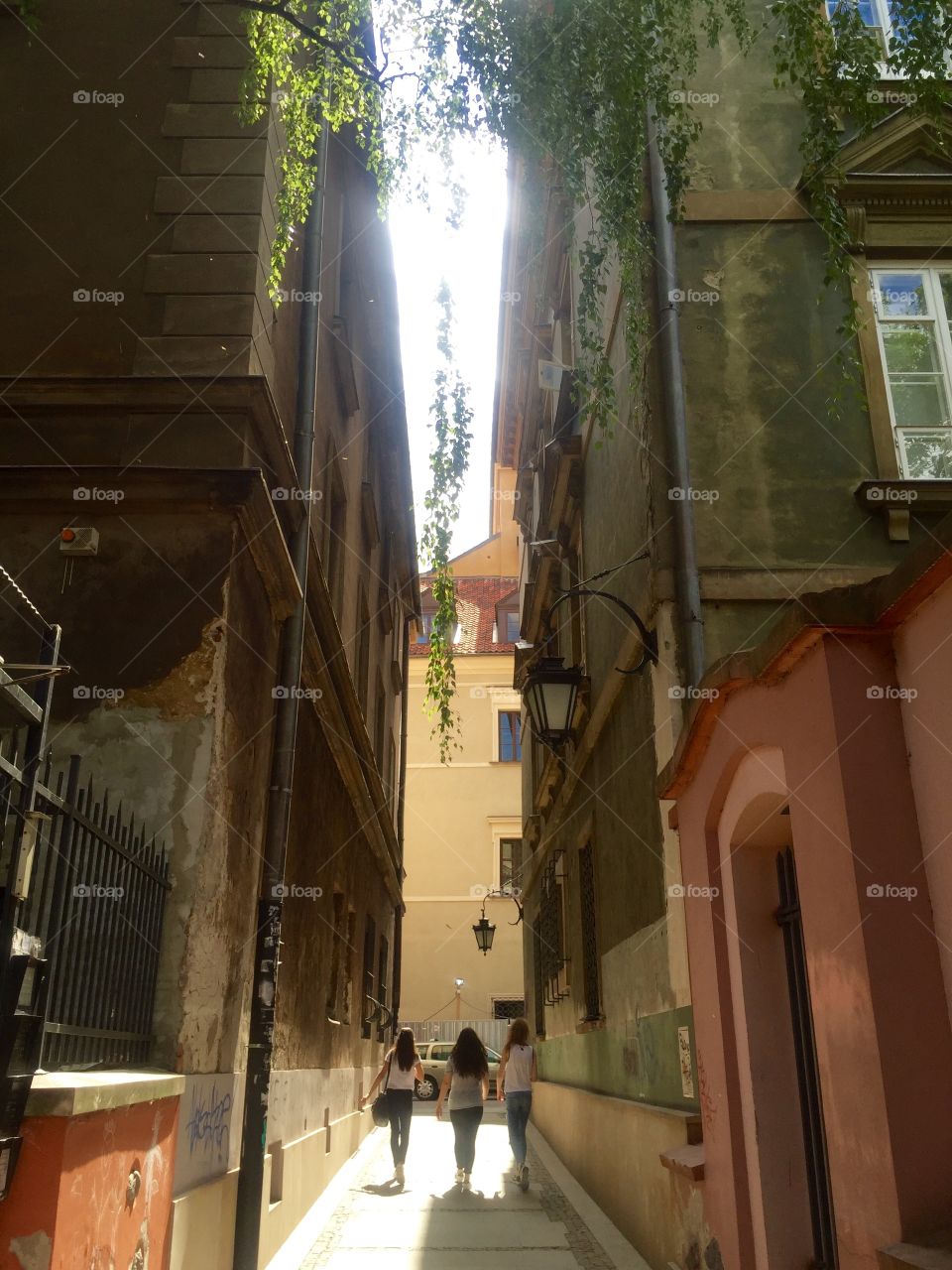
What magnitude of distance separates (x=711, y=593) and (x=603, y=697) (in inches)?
108

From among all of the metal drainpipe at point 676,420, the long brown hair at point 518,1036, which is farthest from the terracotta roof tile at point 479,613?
the metal drainpipe at point 676,420

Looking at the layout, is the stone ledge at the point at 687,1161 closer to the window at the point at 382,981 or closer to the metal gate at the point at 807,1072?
the metal gate at the point at 807,1072

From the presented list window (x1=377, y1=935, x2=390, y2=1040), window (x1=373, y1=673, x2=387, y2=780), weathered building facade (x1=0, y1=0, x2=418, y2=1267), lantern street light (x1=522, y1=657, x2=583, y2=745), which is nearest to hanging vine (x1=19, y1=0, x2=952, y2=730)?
weathered building facade (x1=0, y1=0, x2=418, y2=1267)

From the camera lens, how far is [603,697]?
9.95m

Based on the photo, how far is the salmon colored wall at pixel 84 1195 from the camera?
3.41 m

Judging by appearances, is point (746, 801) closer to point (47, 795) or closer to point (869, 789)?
point (869, 789)

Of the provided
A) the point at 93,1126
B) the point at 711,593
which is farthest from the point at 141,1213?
the point at 711,593

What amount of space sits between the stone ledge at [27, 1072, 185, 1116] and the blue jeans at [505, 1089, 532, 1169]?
702cm

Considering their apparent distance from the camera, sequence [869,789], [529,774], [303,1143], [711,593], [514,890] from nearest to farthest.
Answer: [869,789]
[711,593]
[303,1143]
[529,774]
[514,890]

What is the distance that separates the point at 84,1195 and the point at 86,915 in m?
1.05

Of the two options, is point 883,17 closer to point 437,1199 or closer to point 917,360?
point 917,360

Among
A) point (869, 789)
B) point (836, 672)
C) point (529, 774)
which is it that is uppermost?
point (529, 774)

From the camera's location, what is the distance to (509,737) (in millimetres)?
33812

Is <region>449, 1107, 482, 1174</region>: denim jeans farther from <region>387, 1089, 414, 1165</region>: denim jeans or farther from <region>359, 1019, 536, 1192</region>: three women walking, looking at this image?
<region>387, 1089, 414, 1165</region>: denim jeans
